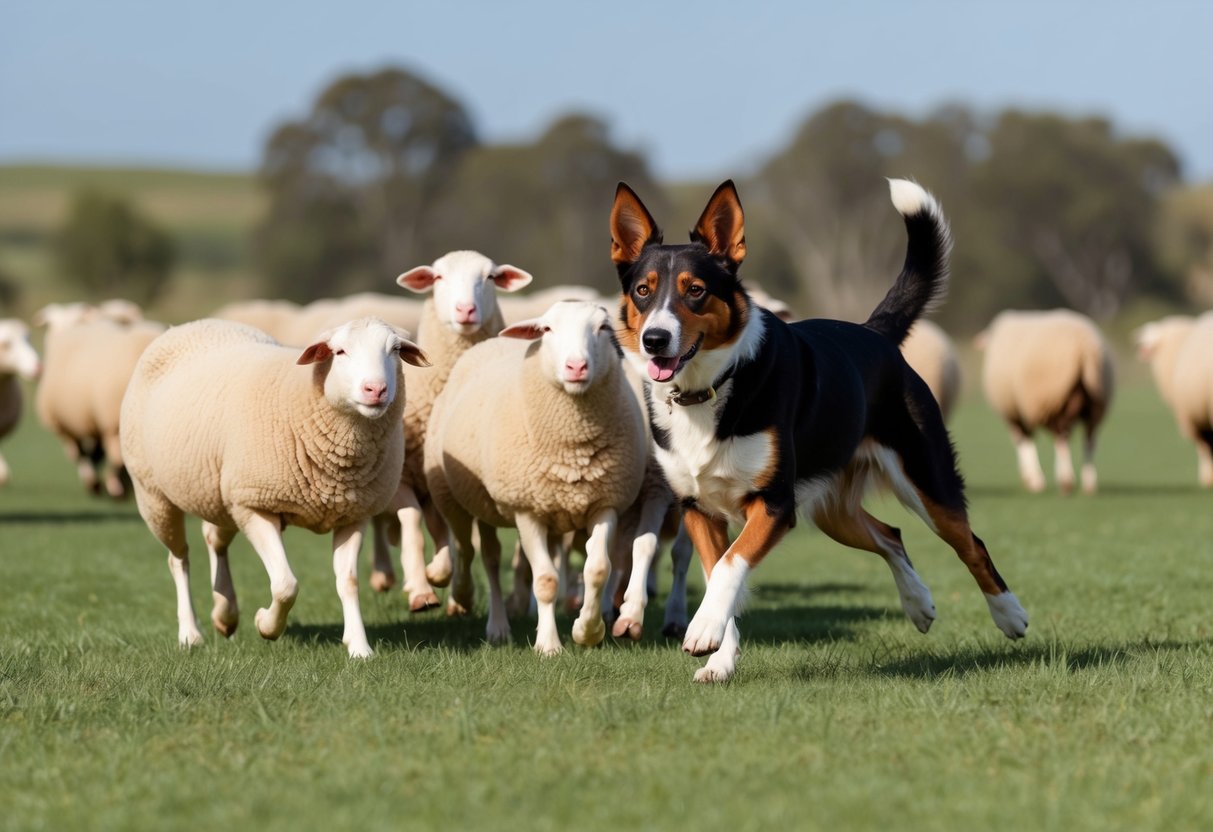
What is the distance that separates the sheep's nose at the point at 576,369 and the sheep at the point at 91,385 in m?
11.0

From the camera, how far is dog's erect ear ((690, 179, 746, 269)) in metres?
6.71

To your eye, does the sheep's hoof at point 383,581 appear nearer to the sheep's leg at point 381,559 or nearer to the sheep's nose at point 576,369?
the sheep's leg at point 381,559

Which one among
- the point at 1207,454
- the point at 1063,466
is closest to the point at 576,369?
the point at 1063,466

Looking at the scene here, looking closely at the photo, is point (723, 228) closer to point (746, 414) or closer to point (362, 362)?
point (746, 414)

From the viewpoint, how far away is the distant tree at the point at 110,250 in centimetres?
8294

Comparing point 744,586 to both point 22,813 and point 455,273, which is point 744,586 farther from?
point 455,273

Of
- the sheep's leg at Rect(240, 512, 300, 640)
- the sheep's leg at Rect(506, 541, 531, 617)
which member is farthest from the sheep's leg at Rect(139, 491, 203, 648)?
the sheep's leg at Rect(506, 541, 531, 617)

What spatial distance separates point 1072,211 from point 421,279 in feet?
238

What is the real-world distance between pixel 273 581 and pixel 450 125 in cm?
7037

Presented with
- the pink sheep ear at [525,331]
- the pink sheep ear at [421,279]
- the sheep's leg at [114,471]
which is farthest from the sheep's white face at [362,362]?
the sheep's leg at [114,471]

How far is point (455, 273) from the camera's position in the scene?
31.5 ft

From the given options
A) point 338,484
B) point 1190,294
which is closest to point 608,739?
point 338,484

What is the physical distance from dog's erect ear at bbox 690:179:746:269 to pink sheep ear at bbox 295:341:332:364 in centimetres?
200

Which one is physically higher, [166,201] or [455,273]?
[455,273]
